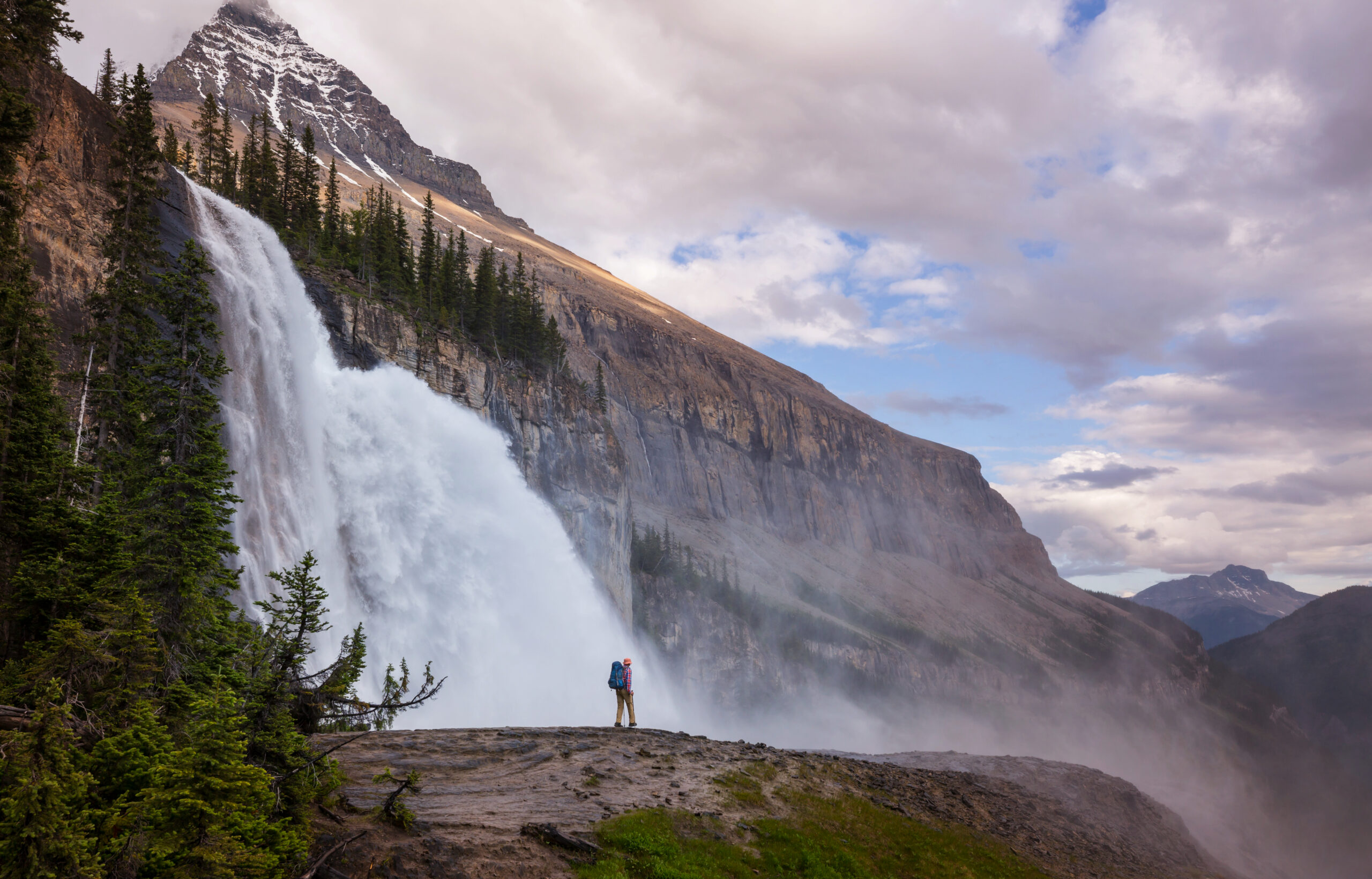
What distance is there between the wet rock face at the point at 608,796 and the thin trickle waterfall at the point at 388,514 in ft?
50.3

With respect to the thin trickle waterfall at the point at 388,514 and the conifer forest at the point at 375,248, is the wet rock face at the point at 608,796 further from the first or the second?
the conifer forest at the point at 375,248

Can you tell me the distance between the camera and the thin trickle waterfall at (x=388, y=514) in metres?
33.6

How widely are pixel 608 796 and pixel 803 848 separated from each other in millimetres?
4267

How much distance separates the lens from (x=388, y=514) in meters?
39.2

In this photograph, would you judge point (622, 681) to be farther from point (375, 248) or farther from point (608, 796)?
point (375, 248)

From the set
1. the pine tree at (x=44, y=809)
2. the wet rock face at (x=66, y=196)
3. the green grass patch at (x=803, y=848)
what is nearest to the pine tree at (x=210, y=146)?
the wet rock face at (x=66, y=196)

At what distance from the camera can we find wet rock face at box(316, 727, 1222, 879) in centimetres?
1198

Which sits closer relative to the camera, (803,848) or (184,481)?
(184,481)

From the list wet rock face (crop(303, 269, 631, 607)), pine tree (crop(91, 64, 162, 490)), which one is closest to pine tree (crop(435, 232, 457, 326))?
wet rock face (crop(303, 269, 631, 607))

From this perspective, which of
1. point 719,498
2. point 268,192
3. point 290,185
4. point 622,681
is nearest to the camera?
point 622,681

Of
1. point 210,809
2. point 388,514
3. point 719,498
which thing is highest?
point 719,498

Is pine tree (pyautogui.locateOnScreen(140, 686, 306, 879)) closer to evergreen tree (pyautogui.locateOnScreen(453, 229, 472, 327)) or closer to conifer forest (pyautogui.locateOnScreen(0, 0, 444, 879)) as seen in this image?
conifer forest (pyautogui.locateOnScreen(0, 0, 444, 879))

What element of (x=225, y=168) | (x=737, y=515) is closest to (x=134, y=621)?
(x=225, y=168)

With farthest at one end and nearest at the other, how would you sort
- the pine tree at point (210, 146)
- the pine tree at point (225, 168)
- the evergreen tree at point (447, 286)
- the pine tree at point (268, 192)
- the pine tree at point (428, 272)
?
the evergreen tree at point (447, 286) → the pine tree at point (428, 272) → the pine tree at point (210, 146) → the pine tree at point (225, 168) → the pine tree at point (268, 192)
